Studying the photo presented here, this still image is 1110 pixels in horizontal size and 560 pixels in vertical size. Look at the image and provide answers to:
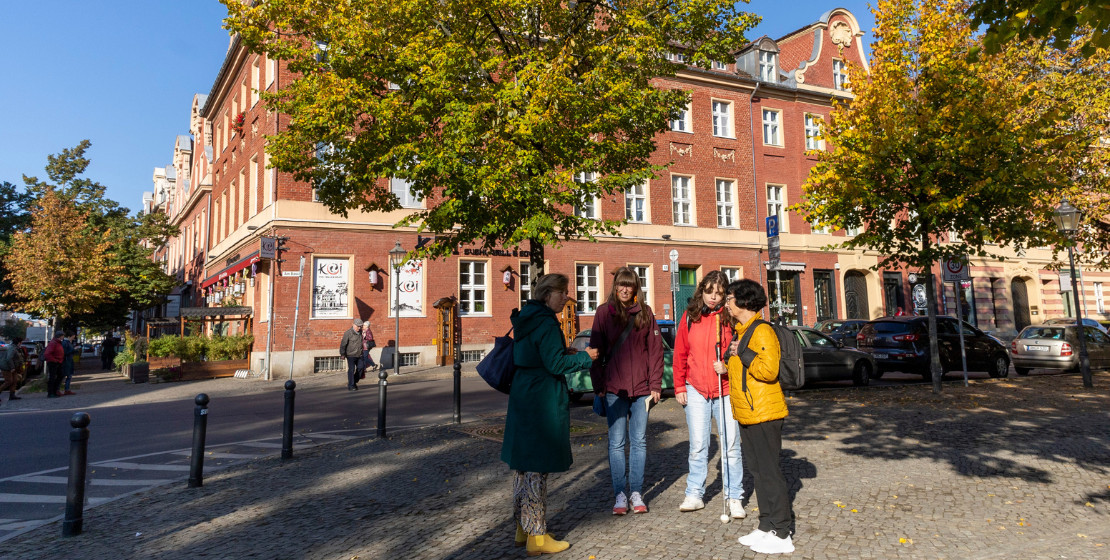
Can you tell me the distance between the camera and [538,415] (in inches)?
169

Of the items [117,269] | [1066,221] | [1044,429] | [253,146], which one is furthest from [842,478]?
[117,269]

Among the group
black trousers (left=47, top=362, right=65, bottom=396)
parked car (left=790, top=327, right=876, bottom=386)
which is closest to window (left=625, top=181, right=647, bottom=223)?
parked car (left=790, top=327, right=876, bottom=386)

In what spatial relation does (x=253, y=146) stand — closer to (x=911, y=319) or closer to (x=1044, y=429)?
(x=911, y=319)

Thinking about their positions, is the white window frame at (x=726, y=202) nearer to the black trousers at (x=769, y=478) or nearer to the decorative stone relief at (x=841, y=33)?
the decorative stone relief at (x=841, y=33)

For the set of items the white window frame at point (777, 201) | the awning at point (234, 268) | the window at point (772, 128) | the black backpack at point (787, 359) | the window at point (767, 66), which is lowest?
the black backpack at point (787, 359)

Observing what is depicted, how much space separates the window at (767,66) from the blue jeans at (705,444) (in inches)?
1158

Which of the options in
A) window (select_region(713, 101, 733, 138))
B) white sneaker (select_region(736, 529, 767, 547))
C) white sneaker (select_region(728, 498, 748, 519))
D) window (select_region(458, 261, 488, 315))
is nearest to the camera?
white sneaker (select_region(736, 529, 767, 547))

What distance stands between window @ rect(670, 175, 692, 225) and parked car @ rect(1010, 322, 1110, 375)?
13.1 meters

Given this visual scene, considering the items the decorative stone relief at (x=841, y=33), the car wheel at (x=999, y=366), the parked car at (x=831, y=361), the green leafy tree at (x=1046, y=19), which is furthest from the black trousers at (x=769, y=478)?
the decorative stone relief at (x=841, y=33)

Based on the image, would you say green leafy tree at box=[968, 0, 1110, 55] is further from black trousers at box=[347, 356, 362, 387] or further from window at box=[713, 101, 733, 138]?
window at box=[713, 101, 733, 138]

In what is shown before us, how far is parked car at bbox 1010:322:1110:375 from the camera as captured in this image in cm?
1742

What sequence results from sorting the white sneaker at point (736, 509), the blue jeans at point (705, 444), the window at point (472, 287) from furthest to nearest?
the window at point (472, 287) → the blue jeans at point (705, 444) → the white sneaker at point (736, 509)

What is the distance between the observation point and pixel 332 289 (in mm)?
21891

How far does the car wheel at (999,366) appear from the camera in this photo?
656 inches
